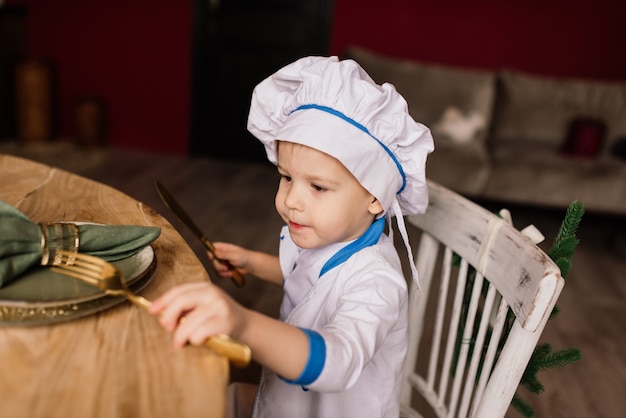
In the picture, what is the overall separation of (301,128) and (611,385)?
1976mm

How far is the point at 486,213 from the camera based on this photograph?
3.05 ft

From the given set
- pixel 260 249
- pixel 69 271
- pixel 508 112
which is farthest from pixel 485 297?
pixel 508 112

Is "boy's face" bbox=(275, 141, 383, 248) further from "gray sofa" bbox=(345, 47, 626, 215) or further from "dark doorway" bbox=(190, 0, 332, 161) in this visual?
"dark doorway" bbox=(190, 0, 332, 161)

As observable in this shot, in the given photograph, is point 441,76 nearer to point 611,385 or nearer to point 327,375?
point 611,385

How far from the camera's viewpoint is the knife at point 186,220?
3.15ft

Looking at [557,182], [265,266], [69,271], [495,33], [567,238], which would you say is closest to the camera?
[69,271]

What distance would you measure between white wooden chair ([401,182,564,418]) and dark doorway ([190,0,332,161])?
3.70 meters

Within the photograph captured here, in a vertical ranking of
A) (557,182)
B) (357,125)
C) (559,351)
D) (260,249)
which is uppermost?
(357,125)

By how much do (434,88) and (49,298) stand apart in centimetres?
385

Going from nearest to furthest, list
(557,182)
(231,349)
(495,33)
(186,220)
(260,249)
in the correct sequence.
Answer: (231,349), (186,220), (260,249), (557,182), (495,33)

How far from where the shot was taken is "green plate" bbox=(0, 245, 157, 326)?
0.67 meters

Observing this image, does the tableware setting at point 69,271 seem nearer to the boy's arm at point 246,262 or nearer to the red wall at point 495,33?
the boy's arm at point 246,262

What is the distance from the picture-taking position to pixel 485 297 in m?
0.96

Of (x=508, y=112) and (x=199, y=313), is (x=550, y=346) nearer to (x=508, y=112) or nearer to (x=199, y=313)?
(x=199, y=313)
